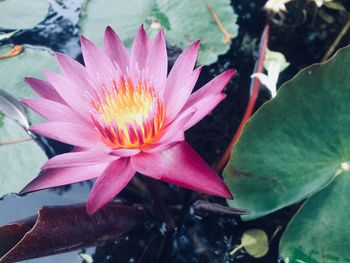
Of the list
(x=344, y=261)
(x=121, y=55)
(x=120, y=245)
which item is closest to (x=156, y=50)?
(x=121, y=55)

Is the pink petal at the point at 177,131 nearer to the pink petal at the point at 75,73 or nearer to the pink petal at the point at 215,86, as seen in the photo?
the pink petal at the point at 215,86

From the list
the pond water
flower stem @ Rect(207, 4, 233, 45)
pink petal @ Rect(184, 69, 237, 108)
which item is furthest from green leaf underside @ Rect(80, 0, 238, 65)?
pink petal @ Rect(184, 69, 237, 108)

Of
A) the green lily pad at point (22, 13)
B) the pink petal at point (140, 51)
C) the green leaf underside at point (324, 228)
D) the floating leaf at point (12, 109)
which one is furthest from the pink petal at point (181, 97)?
the green lily pad at point (22, 13)

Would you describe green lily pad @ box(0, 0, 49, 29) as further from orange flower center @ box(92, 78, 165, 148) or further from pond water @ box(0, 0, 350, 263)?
orange flower center @ box(92, 78, 165, 148)

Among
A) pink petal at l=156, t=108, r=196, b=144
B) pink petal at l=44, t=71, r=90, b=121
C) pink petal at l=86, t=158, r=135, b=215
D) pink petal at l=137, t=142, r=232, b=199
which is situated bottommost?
pink petal at l=137, t=142, r=232, b=199

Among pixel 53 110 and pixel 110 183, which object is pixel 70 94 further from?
pixel 110 183

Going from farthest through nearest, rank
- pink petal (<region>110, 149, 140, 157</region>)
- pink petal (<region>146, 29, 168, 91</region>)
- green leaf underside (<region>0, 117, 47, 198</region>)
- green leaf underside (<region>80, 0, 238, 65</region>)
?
green leaf underside (<region>80, 0, 238, 65</region>), green leaf underside (<region>0, 117, 47, 198</region>), pink petal (<region>146, 29, 168, 91</region>), pink petal (<region>110, 149, 140, 157</region>)

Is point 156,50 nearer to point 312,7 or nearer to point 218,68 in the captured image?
point 218,68
